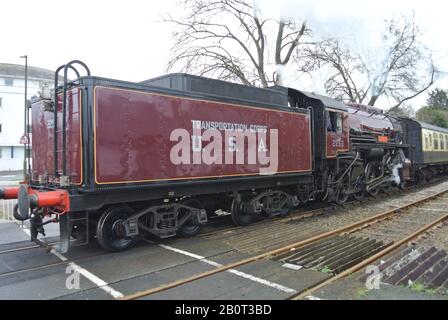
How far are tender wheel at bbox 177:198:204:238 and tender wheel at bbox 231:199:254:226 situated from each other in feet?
3.56

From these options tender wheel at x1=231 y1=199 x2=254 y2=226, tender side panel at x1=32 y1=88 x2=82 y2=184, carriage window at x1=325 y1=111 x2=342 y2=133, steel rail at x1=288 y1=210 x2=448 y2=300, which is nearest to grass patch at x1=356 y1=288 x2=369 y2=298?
steel rail at x1=288 y1=210 x2=448 y2=300

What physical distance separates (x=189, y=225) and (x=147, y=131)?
2.11 meters

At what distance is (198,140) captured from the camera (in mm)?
7473

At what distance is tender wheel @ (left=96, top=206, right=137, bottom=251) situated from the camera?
646 centimetres

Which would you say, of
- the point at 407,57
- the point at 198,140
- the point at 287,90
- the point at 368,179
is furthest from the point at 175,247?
the point at 407,57

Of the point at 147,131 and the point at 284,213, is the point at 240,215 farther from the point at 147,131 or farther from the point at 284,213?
the point at 147,131

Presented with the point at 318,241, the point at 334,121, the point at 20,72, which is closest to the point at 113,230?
the point at 318,241

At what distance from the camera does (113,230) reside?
6.55 meters

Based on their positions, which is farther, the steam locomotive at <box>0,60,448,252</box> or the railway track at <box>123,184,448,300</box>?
the steam locomotive at <box>0,60,448,252</box>

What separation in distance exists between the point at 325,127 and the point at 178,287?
7.30 m

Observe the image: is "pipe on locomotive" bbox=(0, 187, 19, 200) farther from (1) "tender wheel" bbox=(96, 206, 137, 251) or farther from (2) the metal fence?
(2) the metal fence

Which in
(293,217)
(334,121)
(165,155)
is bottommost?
(293,217)

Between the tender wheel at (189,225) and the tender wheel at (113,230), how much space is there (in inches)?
45.9

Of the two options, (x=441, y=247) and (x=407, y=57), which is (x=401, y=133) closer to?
(x=441, y=247)
